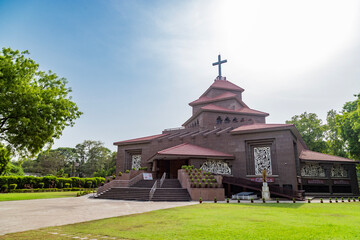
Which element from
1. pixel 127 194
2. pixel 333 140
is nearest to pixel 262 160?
pixel 127 194

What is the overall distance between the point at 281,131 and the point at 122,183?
15.7 metres

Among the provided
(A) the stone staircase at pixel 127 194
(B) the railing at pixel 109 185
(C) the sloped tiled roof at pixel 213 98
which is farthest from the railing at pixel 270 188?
(C) the sloped tiled roof at pixel 213 98

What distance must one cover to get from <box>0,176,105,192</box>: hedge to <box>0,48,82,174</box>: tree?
48.7 feet

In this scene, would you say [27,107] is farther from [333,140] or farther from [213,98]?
[333,140]

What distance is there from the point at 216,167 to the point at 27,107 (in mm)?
17393

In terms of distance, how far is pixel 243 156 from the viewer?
2441 centimetres

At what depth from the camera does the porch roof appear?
76.0 feet

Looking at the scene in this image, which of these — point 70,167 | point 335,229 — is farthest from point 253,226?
point 70,167

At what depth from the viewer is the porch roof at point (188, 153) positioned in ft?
76.0

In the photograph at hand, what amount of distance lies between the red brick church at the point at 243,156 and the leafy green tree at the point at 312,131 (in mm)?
13932

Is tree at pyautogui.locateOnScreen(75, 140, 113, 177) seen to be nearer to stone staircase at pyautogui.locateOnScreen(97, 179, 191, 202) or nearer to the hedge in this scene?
the hedge

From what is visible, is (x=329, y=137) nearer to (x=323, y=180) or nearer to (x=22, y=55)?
(x=323, y=180)

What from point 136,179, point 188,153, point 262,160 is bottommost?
point 136,179

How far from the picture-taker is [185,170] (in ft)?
69.1
